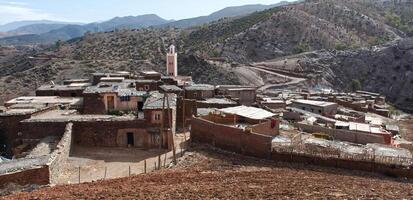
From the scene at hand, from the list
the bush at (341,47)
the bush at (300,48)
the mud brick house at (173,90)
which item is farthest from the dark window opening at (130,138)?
the bush at (341,47)

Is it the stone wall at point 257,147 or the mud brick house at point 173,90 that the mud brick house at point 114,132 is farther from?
the mud brick house at point 173,90

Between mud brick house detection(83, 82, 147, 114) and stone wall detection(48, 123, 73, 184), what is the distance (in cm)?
674

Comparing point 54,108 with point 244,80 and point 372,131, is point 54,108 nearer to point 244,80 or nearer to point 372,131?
point 372,131

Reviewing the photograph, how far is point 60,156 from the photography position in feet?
69.7

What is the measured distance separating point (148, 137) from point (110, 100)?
7.82 m

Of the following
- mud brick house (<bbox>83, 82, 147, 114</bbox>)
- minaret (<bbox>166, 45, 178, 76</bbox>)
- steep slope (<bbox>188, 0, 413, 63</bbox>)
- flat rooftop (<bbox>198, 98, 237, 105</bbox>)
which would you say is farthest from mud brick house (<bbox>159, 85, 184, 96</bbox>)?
steep slope (<bbox>188, 0, 413, 63</bbox>)

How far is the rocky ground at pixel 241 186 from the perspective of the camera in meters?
14.8

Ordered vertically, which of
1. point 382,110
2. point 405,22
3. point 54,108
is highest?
point 405,22

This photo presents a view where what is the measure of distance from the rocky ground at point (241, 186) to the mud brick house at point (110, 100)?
543 inches

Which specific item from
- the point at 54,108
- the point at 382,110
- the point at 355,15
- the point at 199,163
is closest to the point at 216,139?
the point at 199,163

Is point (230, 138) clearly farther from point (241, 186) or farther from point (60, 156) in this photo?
point (60, 156)

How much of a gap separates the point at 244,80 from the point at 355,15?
2614 inches

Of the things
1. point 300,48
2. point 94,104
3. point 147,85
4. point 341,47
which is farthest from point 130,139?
point 341,47

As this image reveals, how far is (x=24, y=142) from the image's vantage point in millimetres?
26391
